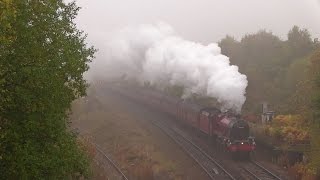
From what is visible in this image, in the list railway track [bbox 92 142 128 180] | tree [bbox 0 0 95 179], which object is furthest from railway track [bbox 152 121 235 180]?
tree [bbox 0 0 95 179]

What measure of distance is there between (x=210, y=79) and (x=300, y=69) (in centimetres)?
1151

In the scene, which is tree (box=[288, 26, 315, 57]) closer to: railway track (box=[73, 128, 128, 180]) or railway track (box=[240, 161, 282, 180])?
railway track (box=[240, 161, 282, 180])

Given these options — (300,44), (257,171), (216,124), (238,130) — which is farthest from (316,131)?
(300,44)

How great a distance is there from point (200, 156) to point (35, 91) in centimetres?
1682

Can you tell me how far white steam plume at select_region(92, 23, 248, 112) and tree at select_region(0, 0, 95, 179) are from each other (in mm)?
17272

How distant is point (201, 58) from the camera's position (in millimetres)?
36188

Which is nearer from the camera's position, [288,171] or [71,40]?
[71,40]

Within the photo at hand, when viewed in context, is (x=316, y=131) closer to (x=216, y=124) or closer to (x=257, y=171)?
(x=257, y=171)

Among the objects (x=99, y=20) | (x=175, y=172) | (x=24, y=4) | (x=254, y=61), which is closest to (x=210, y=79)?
(x=175, y=172)

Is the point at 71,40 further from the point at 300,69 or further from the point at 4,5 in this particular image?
the point at 300,69

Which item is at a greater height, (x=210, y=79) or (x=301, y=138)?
(x=210, y=79)

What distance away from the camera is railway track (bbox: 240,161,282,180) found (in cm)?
2340

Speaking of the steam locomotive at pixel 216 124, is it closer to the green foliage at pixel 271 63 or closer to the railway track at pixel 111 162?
the railway track at pixel 111 162

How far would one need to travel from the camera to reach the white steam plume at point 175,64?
30244mm
